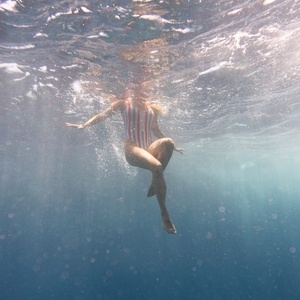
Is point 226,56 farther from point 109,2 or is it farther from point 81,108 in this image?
point 81,108

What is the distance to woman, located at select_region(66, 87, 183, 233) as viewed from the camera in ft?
14.3

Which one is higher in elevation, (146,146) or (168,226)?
(146,146)

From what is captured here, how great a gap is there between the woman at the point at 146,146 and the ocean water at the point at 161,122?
3.34 metres

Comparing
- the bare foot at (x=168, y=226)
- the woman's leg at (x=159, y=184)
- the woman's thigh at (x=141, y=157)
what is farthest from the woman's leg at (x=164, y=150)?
the bare foot at (x=168, y=226)

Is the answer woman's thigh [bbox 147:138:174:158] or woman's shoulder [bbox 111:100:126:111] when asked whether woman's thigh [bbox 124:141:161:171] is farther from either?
woman's shoulder [bbox 111:100:126:111]

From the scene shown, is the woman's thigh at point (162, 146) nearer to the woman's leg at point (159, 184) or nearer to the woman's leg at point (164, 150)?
the woman's leg at point (164, 150)

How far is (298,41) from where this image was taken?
9672 millimetres

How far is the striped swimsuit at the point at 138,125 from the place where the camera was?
6.25 meters

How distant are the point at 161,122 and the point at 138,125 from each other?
51.9 feet

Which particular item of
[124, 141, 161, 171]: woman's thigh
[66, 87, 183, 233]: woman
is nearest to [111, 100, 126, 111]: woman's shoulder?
[66, 87, 183, 233]: woman

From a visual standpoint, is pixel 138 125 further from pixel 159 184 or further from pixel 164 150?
pixel 159 184

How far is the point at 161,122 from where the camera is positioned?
Result: 22.0 meters

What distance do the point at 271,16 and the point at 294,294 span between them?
75.8ft

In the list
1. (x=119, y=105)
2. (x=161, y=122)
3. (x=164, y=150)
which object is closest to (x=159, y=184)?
(x=164, y=150)
